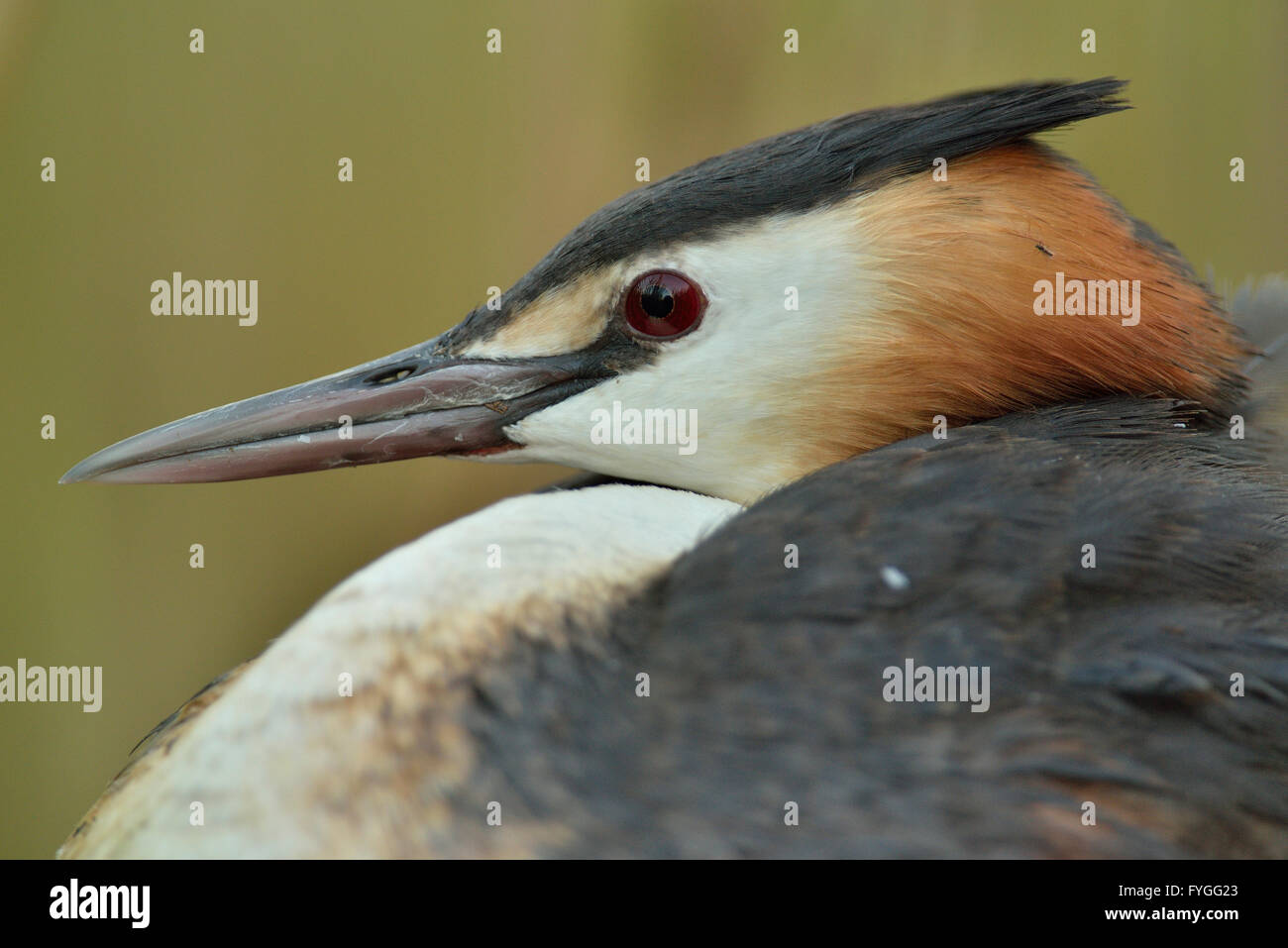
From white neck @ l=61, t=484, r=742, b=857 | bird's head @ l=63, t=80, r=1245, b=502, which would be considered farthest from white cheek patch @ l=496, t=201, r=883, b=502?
white neck @ l=61, t=484, r=742, b=857

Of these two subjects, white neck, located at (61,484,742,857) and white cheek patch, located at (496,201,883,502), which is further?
white cheek patch, located at (496,201,883,502)

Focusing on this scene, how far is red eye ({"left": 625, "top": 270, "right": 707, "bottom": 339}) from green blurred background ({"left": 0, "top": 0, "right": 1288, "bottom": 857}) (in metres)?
1.69

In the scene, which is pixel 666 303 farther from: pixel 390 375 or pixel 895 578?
pixel 895 578

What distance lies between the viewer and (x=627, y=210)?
1556 millimetres

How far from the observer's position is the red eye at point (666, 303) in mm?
1522

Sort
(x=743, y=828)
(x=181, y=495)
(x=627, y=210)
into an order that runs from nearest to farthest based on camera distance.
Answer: (x=743, y=828)
(x=627, y=210)
(x=181, y=495)

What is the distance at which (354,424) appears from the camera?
1.58 meters

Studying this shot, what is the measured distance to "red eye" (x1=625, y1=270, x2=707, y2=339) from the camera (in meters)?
1.52

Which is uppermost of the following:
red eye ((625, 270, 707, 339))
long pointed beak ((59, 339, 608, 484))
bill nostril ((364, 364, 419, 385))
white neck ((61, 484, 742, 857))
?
red eye ((625, 270, 707, 339))

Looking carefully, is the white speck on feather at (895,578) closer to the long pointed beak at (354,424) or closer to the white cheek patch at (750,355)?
the white cheek patch at (750,355)

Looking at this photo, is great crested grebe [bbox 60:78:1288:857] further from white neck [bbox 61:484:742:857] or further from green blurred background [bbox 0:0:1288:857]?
green blurred background [bbox 0:0:1288:857]
